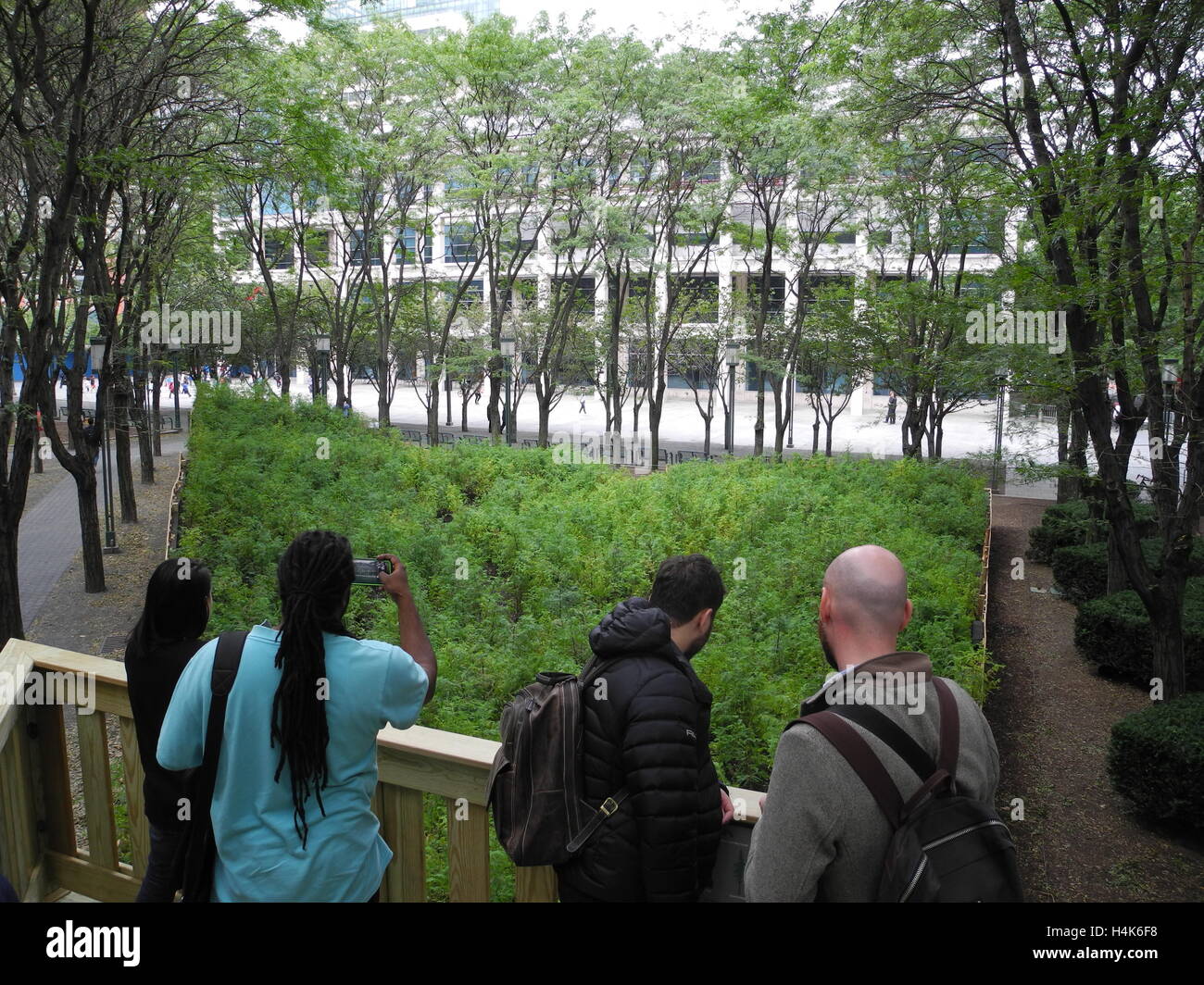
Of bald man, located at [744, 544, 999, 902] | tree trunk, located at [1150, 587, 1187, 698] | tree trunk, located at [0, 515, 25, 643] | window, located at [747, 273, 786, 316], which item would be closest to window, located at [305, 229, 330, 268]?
window, located at [747, 273, 786, 316]

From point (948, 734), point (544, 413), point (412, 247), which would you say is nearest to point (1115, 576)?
point (948, 734)

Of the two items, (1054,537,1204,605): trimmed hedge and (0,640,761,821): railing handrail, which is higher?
(0,640,761,821): railing handrail

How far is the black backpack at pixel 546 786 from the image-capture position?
7.98 feet

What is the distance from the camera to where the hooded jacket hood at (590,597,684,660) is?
8.12 feet

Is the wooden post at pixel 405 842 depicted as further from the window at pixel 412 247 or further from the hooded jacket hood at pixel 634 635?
the window at pixel 412 247

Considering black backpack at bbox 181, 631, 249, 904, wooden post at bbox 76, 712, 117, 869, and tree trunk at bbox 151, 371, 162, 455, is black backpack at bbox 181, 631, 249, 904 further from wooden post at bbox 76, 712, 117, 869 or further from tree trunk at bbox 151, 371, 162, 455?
tree trunk at bbox 151, 371, 162, 455

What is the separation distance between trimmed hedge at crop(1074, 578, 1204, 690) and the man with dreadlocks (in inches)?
378

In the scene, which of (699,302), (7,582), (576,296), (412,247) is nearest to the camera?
(7,582)

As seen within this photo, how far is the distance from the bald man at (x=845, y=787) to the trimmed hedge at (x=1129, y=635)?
892 cm

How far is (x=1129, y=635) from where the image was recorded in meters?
10.1

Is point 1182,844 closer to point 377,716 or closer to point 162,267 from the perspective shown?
point 377,716

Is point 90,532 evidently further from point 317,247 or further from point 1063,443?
point 317,247

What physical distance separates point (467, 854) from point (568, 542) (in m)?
7.28
